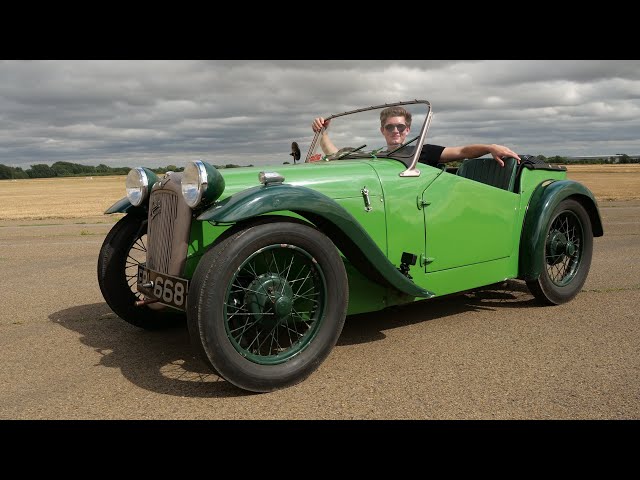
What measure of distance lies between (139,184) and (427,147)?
2.43 m

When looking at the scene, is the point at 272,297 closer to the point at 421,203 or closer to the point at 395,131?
the point at 421,203

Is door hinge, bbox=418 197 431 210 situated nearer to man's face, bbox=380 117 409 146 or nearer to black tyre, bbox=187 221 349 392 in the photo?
man's face, bbox=380 117 409 146

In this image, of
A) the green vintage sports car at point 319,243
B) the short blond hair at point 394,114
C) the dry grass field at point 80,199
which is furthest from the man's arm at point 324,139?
the dry grass field at point 80,199

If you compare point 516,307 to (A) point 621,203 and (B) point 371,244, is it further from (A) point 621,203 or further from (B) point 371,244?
(A) point 621,203

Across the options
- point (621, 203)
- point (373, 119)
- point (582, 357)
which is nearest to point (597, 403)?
point (582, 357)

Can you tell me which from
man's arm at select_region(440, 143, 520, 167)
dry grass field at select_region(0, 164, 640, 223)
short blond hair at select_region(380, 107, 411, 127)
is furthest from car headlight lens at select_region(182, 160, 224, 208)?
dry grass field at select_region(0, 164, 640, 223)

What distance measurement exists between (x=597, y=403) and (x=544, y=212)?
7.57 feet

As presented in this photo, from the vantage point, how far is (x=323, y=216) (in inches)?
132

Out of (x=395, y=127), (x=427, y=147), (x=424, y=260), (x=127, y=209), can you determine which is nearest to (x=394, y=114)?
(x=395, y=127)

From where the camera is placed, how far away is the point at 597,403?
290 centimetres

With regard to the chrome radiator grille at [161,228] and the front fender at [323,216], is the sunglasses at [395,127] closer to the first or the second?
the front fender at [323,216]

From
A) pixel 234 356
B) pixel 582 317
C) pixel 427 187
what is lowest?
pixel 582 317

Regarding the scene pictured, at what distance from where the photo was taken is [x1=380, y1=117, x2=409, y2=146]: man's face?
4527mm

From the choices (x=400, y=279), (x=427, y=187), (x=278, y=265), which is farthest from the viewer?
(x=427, y=187)
